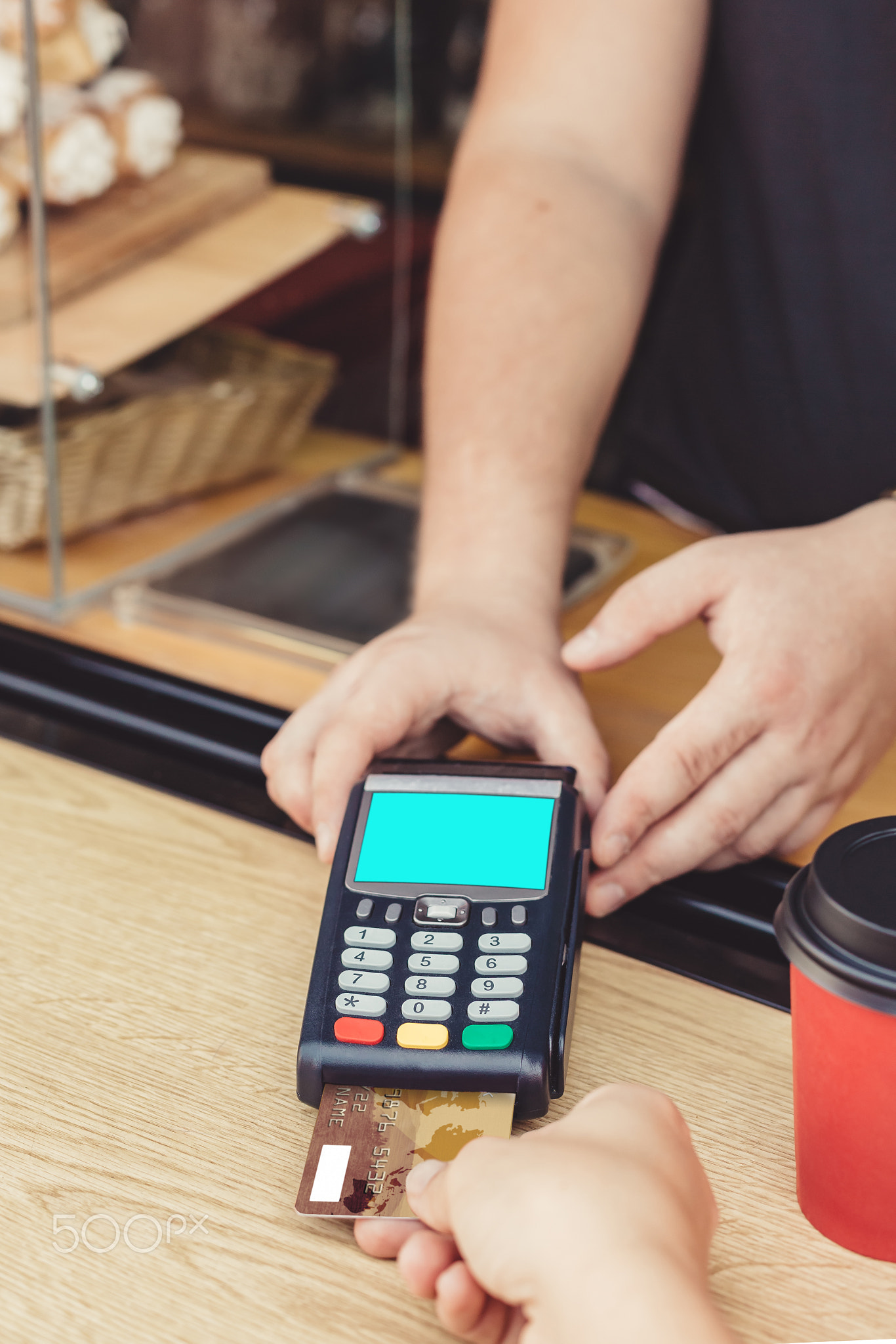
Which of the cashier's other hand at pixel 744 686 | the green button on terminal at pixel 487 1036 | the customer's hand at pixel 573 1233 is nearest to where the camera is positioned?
the customer's hand at pixel 573 1233

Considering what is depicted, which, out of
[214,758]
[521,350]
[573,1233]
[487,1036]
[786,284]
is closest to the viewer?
[573,1233]

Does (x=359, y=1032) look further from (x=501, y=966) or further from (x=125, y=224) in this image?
(x=125, y=224)

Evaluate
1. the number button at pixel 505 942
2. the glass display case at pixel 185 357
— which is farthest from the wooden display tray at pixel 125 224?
the number button at pixel 505 942

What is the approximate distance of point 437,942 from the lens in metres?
0.48

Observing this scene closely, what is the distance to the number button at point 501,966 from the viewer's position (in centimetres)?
47

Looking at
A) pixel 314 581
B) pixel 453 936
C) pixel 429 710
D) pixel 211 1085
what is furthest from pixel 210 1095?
pixel 314 581

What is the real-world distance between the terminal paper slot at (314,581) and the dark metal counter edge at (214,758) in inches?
3.6

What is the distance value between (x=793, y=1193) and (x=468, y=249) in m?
0.63

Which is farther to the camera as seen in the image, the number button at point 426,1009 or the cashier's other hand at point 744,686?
the cashier's other hand at point 744,686

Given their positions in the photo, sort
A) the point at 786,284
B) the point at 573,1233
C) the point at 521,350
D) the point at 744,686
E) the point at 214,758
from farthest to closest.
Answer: the point at 786,284 < the point at 521,350 < the point at 214,758 < the point at 744,686 < the point at 573,1233

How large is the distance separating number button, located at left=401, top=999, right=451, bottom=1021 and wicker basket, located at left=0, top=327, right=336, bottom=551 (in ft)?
1.90

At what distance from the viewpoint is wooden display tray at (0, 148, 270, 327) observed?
0.89m

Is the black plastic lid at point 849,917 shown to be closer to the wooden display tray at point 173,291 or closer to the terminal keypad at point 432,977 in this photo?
the terminal keypad at point 432,977

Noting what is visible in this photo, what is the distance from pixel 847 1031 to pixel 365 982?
175 mm
